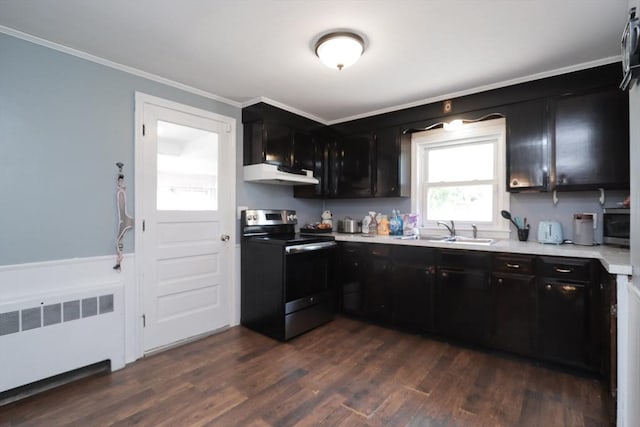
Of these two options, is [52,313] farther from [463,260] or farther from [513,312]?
[513,312]

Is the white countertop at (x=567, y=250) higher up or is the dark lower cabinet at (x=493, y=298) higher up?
the white countertop at (x=567, y=250)

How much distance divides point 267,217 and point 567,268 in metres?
2.77

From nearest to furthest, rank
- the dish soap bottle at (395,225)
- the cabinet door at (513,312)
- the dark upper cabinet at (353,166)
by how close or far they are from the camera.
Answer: the cabinet door at (513,312) < the dish soap bottle at (395,225) < the dark upper cabinet at (353,166)

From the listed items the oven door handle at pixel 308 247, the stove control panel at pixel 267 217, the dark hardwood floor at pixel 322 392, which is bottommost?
the dark hardwood floor at pixel 322 392

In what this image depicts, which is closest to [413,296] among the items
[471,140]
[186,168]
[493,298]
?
[493,298]

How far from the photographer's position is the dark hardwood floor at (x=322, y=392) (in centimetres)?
180

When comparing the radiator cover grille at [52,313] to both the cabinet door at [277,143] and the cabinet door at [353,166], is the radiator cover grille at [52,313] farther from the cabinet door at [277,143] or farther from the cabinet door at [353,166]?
the cabinet door at [353,166]

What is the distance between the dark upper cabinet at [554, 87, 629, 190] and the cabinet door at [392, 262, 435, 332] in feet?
4.44

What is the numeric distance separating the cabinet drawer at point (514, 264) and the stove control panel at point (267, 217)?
2.25 m

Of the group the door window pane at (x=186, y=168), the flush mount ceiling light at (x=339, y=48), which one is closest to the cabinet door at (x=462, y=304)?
the flush mount ceiling light at (x=339, y=48)

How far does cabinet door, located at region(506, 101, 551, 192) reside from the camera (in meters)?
2.62

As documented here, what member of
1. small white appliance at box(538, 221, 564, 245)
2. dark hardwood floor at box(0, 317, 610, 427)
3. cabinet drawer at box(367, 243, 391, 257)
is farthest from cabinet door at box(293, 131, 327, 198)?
small white appliance at box(538, 221, 564, 245)

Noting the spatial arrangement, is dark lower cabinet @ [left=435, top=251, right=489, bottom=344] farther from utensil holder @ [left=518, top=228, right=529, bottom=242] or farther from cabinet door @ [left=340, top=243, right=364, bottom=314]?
cabinet door @ [left=340, top=243, right=364, bottom=314]

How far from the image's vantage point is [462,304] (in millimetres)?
2695
